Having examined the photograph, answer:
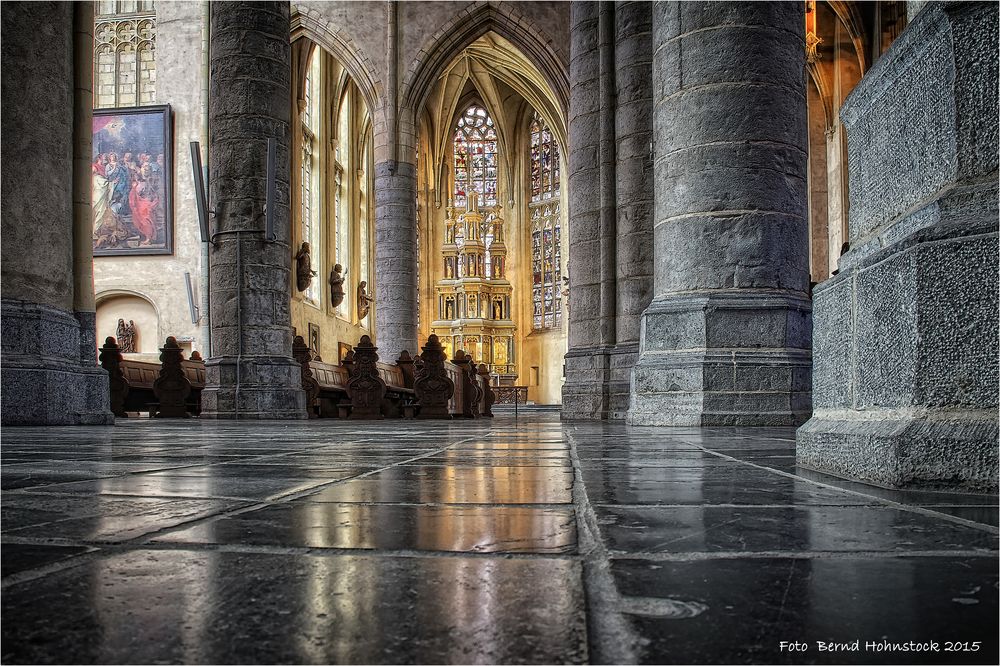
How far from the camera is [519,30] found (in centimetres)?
2141

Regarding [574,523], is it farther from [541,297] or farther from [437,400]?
[541,297]

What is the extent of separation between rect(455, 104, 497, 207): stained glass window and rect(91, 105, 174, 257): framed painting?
53.4 feet

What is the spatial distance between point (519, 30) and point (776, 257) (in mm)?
17145

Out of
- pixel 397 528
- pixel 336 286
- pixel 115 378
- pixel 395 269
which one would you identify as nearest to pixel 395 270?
pixel 395 269

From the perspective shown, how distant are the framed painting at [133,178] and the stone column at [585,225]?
13.0m

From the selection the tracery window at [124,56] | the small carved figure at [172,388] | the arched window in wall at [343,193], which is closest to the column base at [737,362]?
the small carved figure at [172,388]

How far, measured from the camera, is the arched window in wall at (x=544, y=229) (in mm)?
34031

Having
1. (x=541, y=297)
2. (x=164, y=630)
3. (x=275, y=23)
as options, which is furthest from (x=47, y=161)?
(x=541, y=297)

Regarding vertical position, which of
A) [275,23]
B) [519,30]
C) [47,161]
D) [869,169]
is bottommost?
[869,169]

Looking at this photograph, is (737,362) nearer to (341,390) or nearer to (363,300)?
(341,390)

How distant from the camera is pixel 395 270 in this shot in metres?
19.5

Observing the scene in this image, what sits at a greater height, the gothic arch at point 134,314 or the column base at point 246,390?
the gothic arch at point 134,314

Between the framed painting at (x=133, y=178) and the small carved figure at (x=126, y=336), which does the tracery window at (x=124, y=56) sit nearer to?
the framed painting at (x=133, y=178)

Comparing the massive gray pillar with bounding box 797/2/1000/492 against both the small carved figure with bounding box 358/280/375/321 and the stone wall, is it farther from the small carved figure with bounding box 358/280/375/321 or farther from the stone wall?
the small carved figure with bounding box 358/280/375/321
